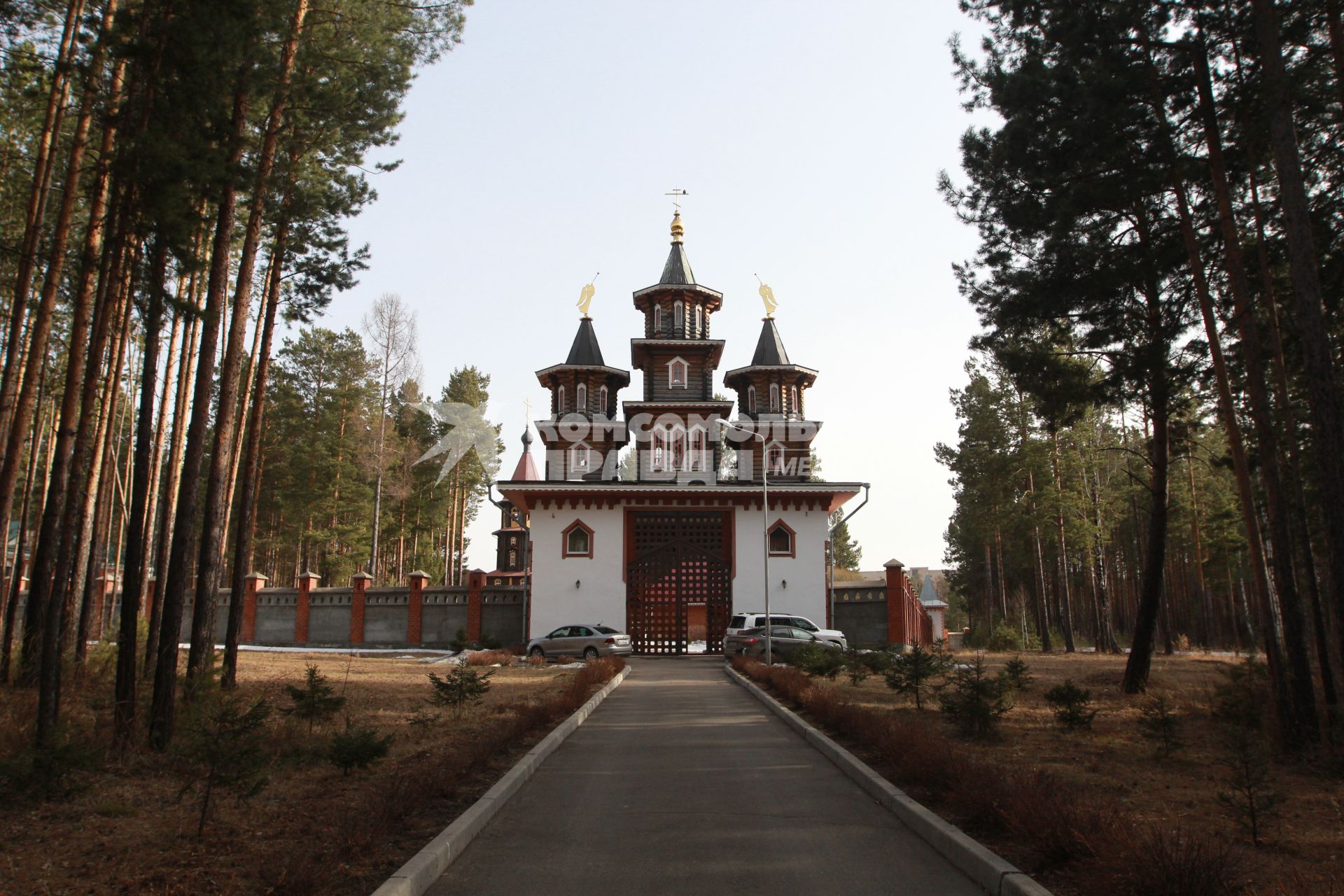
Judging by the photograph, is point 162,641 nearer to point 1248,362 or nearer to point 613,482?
point 1248,362

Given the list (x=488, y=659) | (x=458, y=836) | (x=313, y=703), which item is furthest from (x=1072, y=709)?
(x=488, y=659)

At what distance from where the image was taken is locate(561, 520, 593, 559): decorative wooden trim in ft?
112

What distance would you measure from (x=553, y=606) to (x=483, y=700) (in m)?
17.7

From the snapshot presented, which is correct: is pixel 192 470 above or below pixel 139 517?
above

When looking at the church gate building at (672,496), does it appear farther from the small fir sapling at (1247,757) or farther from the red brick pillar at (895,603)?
the small fir sapling at (1247,757)

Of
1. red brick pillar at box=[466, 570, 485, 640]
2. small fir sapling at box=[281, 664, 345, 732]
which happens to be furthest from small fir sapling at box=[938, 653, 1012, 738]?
red brick pillar at box=[466, 570, 485, 640]

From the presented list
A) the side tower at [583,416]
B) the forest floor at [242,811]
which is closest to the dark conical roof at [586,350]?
the side tower at [583,416]

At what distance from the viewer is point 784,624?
30656 mm

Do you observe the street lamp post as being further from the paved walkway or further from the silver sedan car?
the paved walkway

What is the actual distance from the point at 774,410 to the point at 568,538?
34.3ft

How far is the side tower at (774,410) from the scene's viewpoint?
3741 centimetres

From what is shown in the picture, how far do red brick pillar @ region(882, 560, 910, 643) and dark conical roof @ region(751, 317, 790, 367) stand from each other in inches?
391

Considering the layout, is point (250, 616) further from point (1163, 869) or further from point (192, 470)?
point (1163, 869)

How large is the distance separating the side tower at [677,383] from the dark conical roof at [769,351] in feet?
5.39
